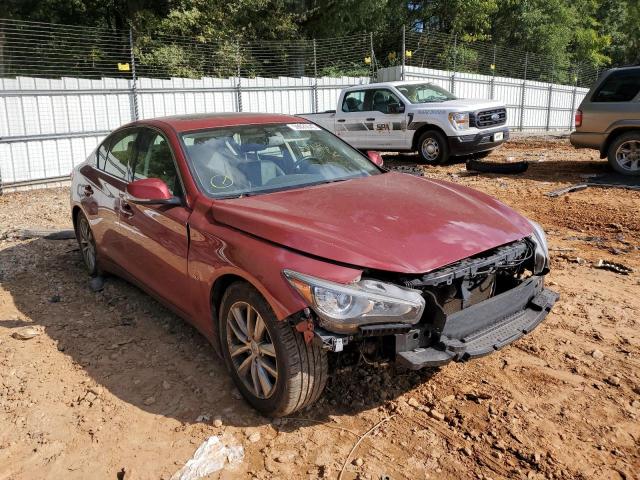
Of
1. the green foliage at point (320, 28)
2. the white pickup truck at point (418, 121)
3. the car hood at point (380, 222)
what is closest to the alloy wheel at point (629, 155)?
the white pickup truck at point (418, 121)

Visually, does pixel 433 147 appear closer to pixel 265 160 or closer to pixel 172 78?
pixel 172 78

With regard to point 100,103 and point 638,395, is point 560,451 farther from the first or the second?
point 100,103

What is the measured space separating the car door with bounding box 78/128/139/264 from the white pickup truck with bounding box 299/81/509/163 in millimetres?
6661

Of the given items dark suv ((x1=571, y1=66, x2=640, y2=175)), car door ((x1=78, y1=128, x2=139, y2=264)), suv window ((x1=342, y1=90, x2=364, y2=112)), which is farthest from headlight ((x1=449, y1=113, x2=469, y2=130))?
car door ((x1=78, y1=128, x2=139, y2=264))

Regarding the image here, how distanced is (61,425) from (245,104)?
12697 mm

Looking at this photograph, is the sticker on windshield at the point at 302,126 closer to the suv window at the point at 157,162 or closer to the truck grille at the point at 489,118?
the suv window at the point at 157,162

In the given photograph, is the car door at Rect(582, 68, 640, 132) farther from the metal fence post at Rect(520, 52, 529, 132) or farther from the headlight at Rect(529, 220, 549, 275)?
the metal fence post at Rect(520, 52, 529, 132)

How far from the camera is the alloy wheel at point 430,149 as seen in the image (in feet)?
39.4

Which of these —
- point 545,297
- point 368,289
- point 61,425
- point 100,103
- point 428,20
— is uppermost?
point 428,20

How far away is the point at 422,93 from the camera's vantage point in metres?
12.7

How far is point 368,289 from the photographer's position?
8.70 ft

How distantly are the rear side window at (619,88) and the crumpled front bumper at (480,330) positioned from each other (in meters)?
7.73

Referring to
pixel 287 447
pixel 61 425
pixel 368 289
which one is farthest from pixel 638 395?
pixel 61 425

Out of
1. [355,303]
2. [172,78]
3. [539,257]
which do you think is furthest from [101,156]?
[172,78]
